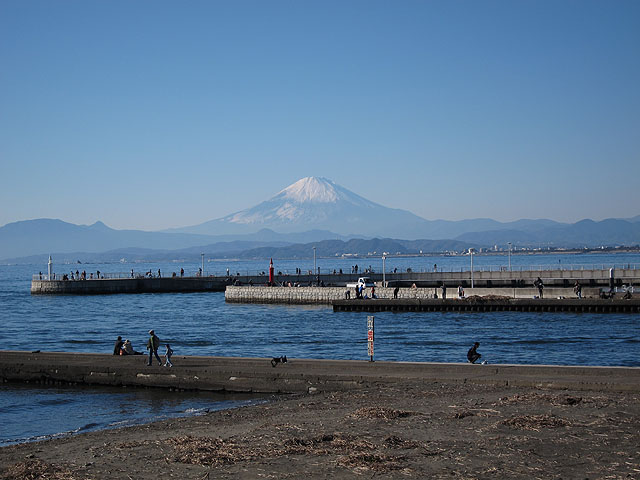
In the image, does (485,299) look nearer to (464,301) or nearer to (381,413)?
(464,301)

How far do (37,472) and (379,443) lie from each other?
223 inches

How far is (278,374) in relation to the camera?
23.6 metres

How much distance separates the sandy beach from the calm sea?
4.24 m

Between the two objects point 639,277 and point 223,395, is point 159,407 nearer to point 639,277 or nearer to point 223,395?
point 223,395

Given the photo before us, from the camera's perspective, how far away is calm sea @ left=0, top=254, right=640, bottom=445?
74.3 ft

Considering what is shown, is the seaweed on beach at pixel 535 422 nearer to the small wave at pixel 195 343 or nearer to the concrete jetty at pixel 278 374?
the concrete jetty at pixel 278 374

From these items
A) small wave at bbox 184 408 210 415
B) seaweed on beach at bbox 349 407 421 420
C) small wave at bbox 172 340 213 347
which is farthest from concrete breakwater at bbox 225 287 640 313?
seaweed on beach at bbox 349 407 421 420

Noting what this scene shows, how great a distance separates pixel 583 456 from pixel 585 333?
31888 millimetres

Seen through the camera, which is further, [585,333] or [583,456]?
[585,333]

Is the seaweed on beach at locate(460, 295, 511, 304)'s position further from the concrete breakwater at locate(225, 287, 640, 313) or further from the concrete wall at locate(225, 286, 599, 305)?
the concrete wall at locate(225, 286, 599, 305)

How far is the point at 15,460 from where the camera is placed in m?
14.4

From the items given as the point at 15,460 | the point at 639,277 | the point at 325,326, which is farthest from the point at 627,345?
the point at 639,277

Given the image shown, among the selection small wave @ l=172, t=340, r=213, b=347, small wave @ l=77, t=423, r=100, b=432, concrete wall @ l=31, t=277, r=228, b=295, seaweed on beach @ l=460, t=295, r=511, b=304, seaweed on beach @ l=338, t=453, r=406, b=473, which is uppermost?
concrete wall @ l=31, t=277, r=228, b=295

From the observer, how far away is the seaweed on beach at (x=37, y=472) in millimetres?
12750
